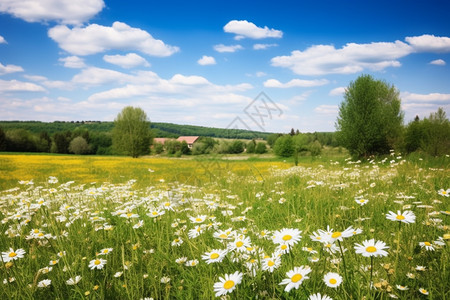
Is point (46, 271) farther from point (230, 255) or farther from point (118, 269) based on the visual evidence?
point (230, 255)

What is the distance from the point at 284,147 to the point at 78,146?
56.5 m

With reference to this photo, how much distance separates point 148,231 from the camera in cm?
312

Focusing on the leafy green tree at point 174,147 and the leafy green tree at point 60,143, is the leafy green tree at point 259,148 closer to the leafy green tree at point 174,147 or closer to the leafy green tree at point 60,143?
the leafy green tree at point 174,147

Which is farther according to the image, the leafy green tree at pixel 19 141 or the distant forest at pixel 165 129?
the leafy green tree at pixel 19 141

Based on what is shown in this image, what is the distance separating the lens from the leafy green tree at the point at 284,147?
147 ft

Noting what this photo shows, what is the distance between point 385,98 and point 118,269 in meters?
42.8

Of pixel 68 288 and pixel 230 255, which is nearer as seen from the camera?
pixel 230 255

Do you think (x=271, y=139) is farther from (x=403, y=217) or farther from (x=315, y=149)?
(x=403, y=217)

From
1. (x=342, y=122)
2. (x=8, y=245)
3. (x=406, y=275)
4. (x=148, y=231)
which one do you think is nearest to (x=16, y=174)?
(x=8, y=245)

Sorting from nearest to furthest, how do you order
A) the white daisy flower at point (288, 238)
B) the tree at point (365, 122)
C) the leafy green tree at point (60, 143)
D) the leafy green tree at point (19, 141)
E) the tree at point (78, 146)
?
the white daisy flower at point (288, 238) → the tree at point (365, 122) → the leafy green tree at point (19, 141) → the leafy green tree at point (60, 143) → the tree at point (78, 146)

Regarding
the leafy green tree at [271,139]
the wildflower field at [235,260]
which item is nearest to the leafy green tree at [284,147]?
the leafy green tree at [271,139]

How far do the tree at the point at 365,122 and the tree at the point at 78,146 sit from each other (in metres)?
66.1

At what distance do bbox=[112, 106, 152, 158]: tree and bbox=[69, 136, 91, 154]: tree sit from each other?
1460 centimetres

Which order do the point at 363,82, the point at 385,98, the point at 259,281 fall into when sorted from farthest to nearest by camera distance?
the point at 385,98 → the point at 363,82 → the point at 259,281
